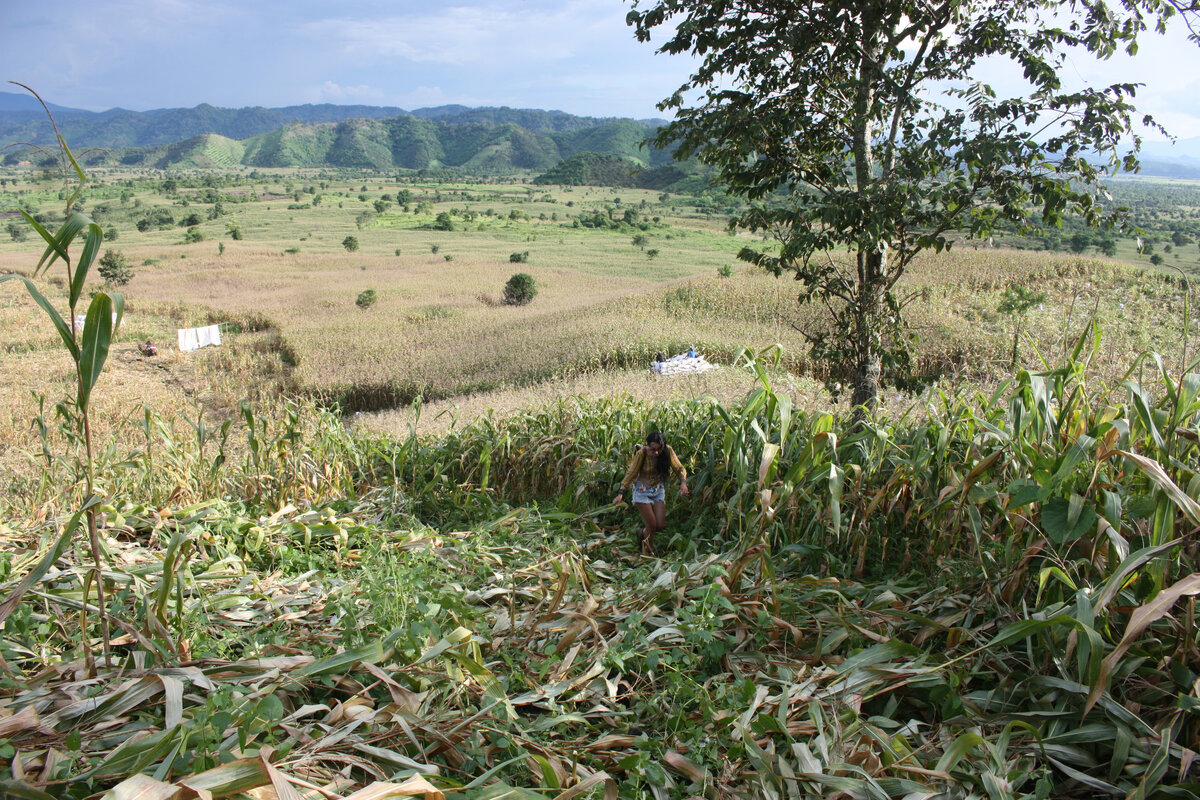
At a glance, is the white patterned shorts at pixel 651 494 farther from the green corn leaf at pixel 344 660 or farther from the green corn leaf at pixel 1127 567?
the green corn leaf at pixel 1127 567

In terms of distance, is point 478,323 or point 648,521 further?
point 478,323

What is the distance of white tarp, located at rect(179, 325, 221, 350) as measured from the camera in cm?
1666

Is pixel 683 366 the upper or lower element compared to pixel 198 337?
upper

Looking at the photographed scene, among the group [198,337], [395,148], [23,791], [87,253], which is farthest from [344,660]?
[395,148]

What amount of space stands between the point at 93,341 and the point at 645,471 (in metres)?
2.93

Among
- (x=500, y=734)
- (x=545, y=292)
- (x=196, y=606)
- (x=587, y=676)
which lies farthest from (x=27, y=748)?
(x=545, y=292)

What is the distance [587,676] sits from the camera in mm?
2393

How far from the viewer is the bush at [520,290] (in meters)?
22.6

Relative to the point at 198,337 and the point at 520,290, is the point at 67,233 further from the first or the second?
the point at 520,290

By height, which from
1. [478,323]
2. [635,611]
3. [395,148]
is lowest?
[478,323]

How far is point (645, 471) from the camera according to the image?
4141mm

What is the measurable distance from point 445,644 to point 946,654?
5.79 ft

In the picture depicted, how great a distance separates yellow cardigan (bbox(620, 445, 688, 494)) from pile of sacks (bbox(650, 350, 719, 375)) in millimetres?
5958

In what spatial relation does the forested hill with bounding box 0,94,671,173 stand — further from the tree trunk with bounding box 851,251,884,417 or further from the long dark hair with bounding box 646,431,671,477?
the long dark hair with bounding box 646,431,671,477
